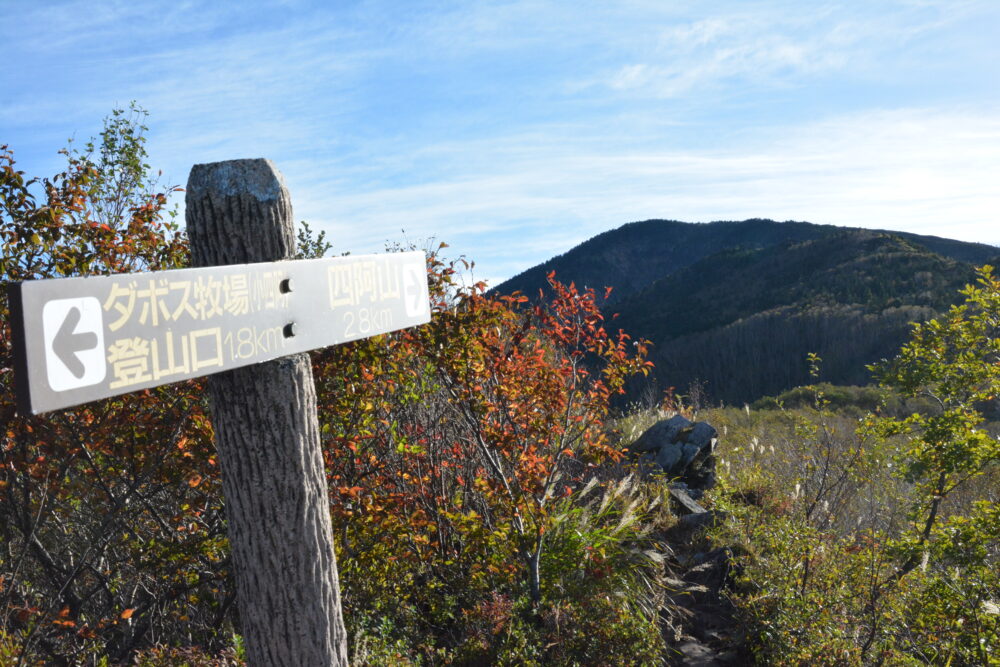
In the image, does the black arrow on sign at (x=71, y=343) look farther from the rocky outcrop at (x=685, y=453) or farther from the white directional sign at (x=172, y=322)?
the rocky outcrop at (x=685, y=453)

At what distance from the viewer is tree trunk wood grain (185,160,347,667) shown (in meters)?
2.51

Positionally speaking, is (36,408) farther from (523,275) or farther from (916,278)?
(523,275)

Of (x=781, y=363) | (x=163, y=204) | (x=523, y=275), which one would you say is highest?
(x=523, y=275)

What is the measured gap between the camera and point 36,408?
1587mm

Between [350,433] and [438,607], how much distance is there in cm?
151

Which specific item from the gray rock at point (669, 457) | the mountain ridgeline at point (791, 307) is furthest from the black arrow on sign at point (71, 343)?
the mountain ridgeline at point (791, 307)

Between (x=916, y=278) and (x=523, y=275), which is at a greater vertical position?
(x=523, y=275)

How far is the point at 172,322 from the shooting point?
1.92m

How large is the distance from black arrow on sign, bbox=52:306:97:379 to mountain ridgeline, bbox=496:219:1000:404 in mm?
30150

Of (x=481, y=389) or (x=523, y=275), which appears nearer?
(x=481, y=389)

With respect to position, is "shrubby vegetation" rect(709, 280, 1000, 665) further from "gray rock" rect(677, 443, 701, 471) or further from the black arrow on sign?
the black arrow on sign

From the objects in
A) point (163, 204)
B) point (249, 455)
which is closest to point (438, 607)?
point (249, 455)

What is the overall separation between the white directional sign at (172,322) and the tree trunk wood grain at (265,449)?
0.25 meters

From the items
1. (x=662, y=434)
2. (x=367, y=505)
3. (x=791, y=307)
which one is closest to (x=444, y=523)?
(x=367, y=505)
